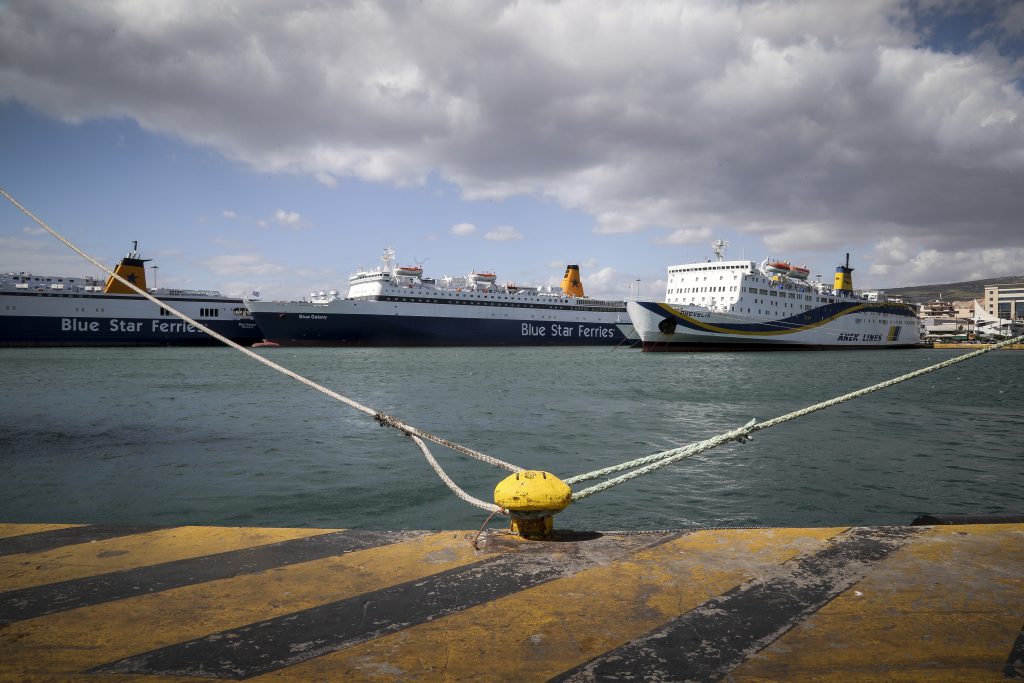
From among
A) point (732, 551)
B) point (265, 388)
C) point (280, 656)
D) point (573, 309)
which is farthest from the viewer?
point (573, 309)

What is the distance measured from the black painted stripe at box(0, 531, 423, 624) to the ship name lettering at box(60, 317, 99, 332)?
53.7 m

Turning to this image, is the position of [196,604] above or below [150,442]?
above

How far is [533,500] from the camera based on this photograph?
2.47 metres

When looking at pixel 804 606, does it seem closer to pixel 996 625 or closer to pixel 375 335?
pixel 996 625

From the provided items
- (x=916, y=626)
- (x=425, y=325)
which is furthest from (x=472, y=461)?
(x=425, y=325)

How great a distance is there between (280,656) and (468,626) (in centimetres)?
52

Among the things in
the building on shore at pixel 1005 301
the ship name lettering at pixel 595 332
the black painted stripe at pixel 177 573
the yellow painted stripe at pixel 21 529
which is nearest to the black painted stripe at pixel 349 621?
the black painted stripe at pixel 177 573

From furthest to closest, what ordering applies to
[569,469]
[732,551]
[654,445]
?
1. [654,445]
2. [569,469]
3. [732,551]

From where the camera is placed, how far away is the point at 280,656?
1.58 m

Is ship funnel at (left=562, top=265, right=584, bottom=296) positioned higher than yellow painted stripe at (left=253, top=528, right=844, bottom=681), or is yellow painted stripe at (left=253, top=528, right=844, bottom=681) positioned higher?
ship funnel at (left=562, top=265, right=584, bottom=296)

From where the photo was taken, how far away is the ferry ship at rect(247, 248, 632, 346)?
47.4m

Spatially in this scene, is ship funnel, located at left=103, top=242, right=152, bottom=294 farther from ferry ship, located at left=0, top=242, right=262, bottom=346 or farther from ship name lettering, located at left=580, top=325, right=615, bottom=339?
ship name lettering, located at left=580, top=325, right=615, bottom=339

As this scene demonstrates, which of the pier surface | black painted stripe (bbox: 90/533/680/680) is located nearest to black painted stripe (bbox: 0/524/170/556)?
the pier surface

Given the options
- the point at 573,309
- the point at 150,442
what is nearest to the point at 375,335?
the point at 573,309
